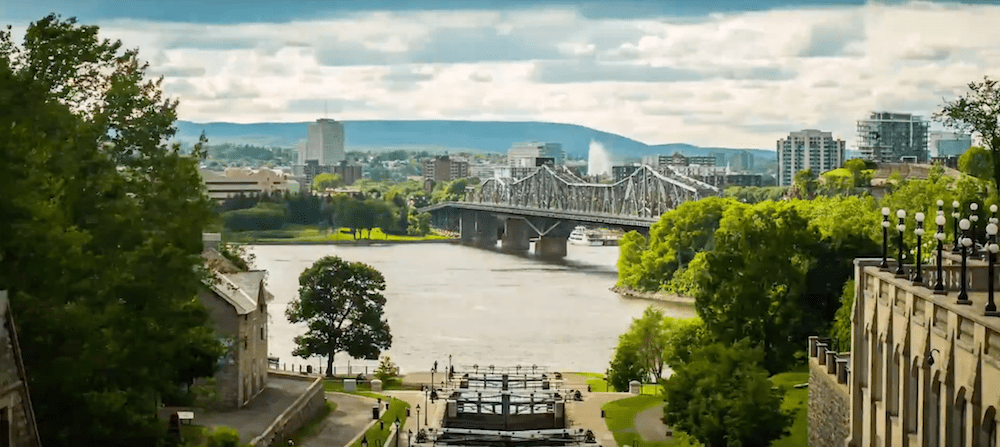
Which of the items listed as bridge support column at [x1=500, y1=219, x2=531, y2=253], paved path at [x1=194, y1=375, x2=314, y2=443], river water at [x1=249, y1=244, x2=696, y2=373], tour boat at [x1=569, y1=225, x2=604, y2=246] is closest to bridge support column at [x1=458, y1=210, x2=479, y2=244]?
bridge support column at [x1=500, y1=219, x2=531, y2=253]

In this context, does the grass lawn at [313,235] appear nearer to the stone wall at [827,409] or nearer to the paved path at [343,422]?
the paved path at [343,422]

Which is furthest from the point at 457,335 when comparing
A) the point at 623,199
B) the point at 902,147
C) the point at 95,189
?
the point at 902,147

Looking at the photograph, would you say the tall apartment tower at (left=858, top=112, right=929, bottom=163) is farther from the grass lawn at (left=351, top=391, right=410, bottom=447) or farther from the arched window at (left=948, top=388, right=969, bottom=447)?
the arched window at (left=948, top=388, right=969, bottom=447)

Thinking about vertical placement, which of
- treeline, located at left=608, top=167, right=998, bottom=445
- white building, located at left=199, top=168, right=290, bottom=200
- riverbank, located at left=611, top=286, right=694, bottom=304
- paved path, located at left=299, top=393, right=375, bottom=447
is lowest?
riverbank, located at left=611, top=286, right=694, bottom=304

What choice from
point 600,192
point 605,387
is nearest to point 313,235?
point 600,192

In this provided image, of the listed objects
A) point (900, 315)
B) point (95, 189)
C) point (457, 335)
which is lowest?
point (457, 335)

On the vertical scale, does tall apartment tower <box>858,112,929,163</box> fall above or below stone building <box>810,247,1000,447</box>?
above

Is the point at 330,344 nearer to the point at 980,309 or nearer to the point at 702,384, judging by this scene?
the point at 702,384
